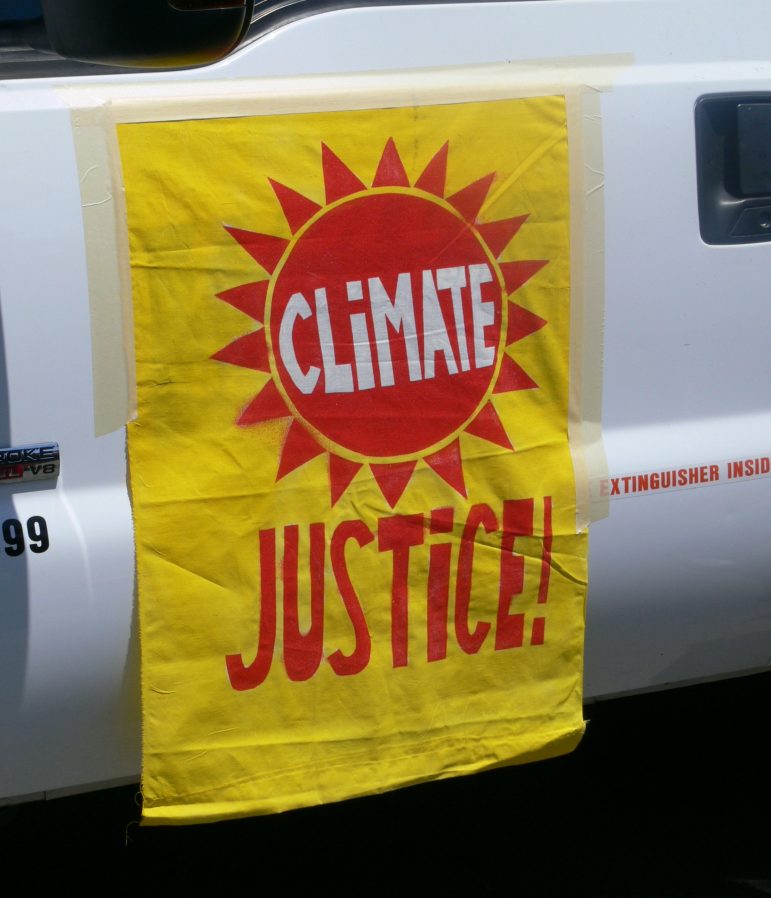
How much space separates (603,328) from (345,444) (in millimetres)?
537

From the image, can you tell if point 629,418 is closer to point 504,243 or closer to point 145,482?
point 504,243

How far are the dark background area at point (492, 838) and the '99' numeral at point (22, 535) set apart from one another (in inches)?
41.7

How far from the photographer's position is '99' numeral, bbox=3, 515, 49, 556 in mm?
1885

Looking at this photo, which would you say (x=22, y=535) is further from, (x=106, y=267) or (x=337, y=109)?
(x=337, y=109)

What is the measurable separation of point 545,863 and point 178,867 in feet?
2.90

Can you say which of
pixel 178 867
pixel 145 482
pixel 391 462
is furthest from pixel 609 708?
pixel 145 482

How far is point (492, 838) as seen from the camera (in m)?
2.97

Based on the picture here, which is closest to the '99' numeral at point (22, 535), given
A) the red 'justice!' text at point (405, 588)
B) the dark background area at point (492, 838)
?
the red 'justice!' text at point (405, 588)

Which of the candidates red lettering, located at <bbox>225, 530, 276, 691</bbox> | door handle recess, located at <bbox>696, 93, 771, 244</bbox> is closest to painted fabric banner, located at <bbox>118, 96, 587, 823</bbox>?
red lettering, located at <bbox>225, 530, 276, 691</bbox>

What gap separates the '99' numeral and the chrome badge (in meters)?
0.07

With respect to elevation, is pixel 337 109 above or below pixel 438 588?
above

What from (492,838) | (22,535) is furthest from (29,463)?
(492,838)

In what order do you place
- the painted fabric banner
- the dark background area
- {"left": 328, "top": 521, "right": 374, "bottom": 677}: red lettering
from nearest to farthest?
the painted fabric banner → {"left": 328, "top": 521, "right": 374, "bottom": 677}: red lettering → the dark background area

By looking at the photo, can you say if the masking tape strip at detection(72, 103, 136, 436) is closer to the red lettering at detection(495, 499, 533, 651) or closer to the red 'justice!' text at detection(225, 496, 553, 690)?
the red 'justice!' text at detection(225, 496, 553, 690)
